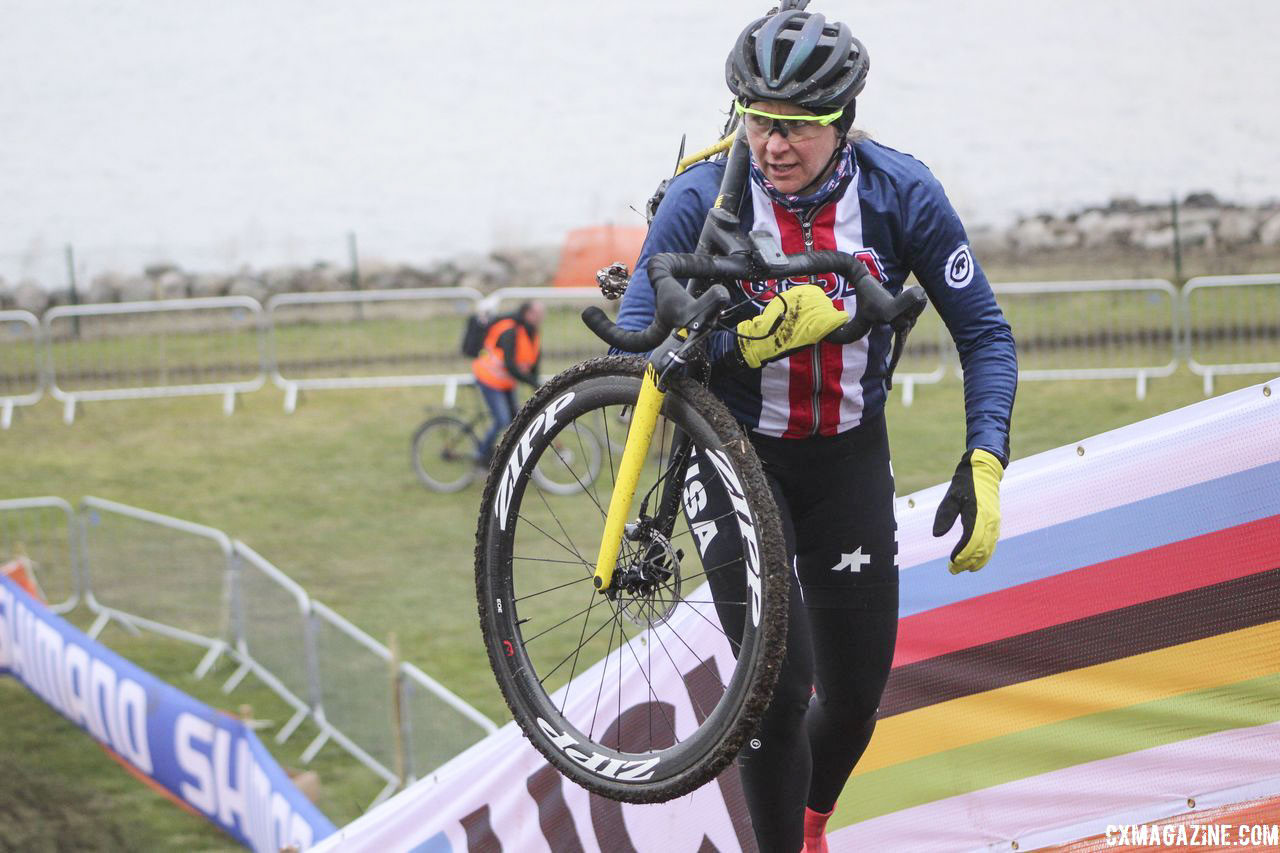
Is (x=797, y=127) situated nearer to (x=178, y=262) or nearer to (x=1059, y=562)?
(x=1059, y=562)

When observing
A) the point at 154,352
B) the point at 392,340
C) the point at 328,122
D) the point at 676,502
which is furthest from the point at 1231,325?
the point at 676,502

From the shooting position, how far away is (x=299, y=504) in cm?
1381

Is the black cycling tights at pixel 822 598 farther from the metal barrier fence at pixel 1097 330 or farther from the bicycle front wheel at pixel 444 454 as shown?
the metal barrier fence at pixel 1097 330

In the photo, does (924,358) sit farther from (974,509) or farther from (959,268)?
(974,509)

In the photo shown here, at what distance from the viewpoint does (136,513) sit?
409 inches

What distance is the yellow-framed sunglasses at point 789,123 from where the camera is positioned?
3.15 m

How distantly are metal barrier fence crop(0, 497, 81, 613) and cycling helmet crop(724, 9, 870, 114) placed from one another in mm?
8844

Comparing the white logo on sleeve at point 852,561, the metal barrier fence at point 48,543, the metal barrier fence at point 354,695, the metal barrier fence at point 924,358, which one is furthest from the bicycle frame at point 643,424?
the metal barrier fence at point 924,358

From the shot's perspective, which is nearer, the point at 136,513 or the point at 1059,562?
the point at 1059,562

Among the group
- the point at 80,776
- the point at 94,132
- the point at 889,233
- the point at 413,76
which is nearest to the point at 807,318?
the point at 889,233

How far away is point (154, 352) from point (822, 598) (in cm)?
1611

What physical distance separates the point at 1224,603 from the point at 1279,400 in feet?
1.95

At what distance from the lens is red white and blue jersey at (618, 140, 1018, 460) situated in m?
3.31

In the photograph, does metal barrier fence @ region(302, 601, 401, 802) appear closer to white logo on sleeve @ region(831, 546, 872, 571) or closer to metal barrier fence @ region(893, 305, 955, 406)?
white logo on sleeve @ region(831, 546, 872, 571)
